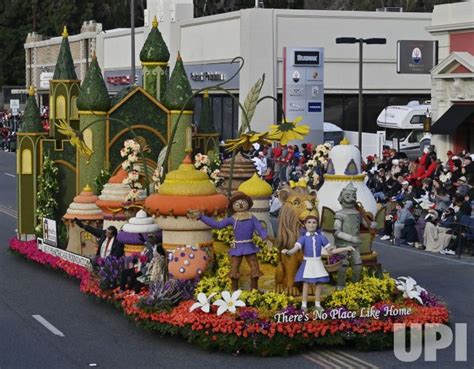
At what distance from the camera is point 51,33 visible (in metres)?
100

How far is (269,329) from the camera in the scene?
548 inches

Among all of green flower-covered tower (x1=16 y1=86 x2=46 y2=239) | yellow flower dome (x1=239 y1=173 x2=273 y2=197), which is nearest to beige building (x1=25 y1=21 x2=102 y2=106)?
green flower-covered tower (x1=16 y1=86 x2=46 y2=239)

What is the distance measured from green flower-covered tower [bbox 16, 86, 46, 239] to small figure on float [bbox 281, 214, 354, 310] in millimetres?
10510

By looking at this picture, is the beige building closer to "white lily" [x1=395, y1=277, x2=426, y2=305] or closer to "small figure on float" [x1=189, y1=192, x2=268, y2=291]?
"small figure on float" [x1=189, y1=192, x2=268, y2=291]

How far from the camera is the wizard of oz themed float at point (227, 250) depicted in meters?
14.2

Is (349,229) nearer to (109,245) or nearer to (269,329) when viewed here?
(269,329)

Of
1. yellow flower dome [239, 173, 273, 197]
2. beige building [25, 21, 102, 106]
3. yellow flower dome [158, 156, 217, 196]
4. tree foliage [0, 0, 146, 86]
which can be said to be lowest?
yellow flower dome [239, 173, 273, 197]

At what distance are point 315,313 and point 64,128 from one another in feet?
28.3

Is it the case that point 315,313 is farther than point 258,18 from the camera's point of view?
No

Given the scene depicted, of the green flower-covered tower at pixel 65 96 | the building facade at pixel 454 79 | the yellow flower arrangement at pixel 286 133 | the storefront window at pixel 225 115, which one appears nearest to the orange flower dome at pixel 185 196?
the yellow flower arrangement at pixel 286 133

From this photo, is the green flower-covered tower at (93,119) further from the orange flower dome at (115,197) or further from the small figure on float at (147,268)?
the small figure on float at (147,268)

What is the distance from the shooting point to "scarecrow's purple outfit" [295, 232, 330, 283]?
47.3 feet

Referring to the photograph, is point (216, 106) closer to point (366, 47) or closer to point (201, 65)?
→ point (201, 65)

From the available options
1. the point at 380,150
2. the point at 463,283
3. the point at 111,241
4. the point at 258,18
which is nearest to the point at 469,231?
the point at 463,283
